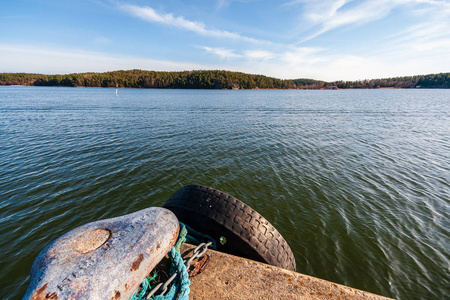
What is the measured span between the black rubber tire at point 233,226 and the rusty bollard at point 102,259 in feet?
3.06

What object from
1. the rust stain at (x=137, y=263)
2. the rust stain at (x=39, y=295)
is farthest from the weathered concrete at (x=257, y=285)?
the rust stain at (x=39, y=295)

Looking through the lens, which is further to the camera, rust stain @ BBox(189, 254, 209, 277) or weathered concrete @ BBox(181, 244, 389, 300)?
rust stain @ BBox(189, 254, 209, 277)

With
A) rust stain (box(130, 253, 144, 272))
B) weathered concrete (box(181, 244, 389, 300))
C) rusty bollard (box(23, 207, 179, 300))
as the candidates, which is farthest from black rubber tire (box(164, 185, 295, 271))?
rust stain (box(130, 253, 144, 272))

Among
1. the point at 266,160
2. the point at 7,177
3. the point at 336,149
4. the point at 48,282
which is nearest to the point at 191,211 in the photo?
the point at 48,282

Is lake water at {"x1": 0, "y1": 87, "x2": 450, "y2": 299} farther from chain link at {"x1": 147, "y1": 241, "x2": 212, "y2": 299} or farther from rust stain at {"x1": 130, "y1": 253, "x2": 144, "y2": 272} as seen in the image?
rust stain at {"x1": 130, "y1": 253, "x2": 144, "y2": 272}

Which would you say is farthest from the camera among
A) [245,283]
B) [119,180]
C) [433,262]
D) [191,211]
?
[119,180]

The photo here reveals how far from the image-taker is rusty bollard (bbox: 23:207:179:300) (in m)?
1.60

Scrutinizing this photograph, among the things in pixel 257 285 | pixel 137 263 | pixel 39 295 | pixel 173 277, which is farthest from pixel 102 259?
pixel 257 285

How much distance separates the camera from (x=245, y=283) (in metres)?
2.48

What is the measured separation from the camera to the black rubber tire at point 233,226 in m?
3.15

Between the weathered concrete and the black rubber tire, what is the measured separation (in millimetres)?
442

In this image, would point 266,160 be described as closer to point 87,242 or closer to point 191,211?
point 191,211

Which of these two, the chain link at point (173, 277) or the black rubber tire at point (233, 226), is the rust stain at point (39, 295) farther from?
the black rubber tire at point (233, 226)

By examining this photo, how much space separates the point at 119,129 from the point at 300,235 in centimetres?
1889
